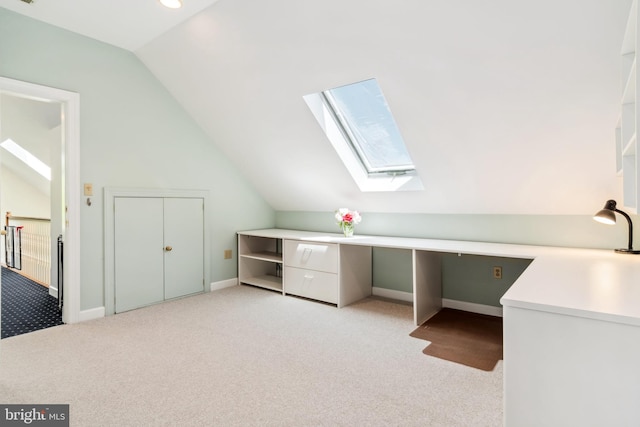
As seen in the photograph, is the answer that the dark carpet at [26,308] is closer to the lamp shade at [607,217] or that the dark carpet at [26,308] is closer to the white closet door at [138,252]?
the white closet door at [138,252]

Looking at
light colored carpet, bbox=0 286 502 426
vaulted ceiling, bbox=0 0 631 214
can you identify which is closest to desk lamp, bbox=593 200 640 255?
vaulted ceiling, bbox=0 0 631 214

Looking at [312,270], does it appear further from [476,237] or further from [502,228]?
[502,228]

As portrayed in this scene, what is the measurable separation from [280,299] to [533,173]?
2.56 meters

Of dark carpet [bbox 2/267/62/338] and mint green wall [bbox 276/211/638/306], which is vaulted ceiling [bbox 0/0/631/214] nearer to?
mint green wall [bbox 276/211/638/306]

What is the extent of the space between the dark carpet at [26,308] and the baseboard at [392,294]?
2.96m

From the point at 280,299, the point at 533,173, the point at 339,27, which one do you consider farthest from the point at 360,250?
the point at 339,27

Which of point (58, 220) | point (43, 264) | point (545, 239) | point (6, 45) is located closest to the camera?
point (6, 45)

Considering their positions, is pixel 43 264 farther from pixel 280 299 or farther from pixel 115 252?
pixel 280 299

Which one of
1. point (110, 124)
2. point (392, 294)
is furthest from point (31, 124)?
point (392, 294)

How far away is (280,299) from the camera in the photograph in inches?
143

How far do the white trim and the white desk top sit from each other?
2602mm

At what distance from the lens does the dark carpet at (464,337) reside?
2.29 m

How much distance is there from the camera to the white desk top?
3.64 feet

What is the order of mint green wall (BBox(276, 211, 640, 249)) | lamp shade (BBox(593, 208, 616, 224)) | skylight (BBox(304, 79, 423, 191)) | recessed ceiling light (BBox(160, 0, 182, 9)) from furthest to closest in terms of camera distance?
skylight (BBox(304, 79, 423, 191)) < mint green wall (BBox(276, 211, 640, 249)) < recessed ceiling light (BBox(160, 0, 182, 9)) < lamp shade (BBox(593, 208, 616, 224))
